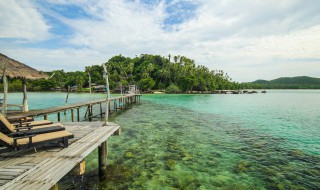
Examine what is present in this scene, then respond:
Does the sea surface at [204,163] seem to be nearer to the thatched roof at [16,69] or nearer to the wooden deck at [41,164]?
the wooden deck at [41,164]

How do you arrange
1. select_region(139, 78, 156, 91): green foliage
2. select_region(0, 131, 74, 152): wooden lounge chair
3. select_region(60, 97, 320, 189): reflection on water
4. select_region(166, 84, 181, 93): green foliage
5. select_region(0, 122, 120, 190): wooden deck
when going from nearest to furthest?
select_region(0, 122, 120, 190): wooden deck → select_region(0, 131, 74, 152): wooden lounge chair → select_region(60, 97, 320, 189): reflection on water → select_region(166, 84, 181, 93): green foliage → select_region(139, 78, 156, 91): green foliage

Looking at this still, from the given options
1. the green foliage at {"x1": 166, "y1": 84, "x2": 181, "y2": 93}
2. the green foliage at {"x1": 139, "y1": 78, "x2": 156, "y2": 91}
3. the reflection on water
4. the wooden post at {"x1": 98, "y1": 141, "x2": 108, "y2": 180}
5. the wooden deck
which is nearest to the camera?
the wooden deck

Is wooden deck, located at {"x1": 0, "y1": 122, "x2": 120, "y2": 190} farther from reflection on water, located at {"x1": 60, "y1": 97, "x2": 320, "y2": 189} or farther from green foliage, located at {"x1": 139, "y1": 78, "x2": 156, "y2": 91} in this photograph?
green foliage, located at {"x1": 139, "y1": 78, "x2": 156, "y2": 91}

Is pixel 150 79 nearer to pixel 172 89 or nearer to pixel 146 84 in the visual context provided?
pixel 146 84

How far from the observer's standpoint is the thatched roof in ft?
25.8

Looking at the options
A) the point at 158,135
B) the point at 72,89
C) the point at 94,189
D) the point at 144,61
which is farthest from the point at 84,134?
the point at 144,61

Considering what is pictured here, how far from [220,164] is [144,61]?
12146cm

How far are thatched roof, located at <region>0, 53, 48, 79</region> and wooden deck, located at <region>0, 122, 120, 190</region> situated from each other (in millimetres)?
4589

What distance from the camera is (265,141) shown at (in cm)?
1326

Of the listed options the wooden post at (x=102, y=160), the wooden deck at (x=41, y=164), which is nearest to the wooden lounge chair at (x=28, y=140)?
the wooden deck at (x=41, y=164)

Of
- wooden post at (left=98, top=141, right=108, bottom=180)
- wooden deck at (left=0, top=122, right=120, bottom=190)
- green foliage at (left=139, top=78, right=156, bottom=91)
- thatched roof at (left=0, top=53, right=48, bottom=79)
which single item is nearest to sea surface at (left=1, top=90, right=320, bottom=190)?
wooden post at (left=98, top=141, right=108, bottom=180)

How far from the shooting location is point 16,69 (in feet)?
A: 27.2

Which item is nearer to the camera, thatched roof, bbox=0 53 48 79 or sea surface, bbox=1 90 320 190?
sea surface, bbox=1 90 320 190

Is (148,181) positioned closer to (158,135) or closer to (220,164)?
(220,164)
